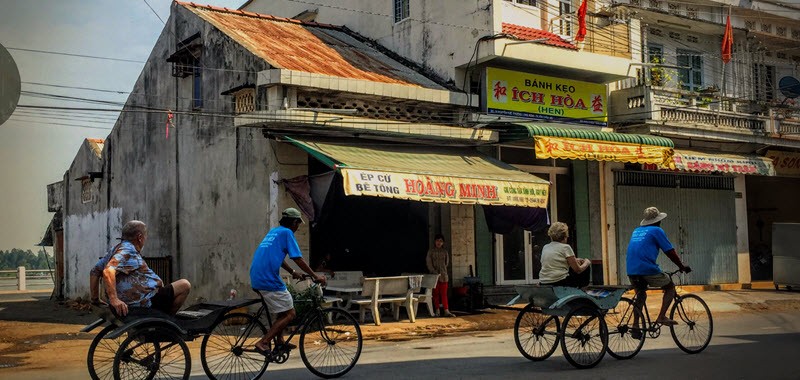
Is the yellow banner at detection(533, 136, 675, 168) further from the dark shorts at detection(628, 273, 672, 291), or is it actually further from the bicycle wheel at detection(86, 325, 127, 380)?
the bicycle wheel at detection(86, 325, 127, 380)

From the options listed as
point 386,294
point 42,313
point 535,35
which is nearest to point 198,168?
point 386,294

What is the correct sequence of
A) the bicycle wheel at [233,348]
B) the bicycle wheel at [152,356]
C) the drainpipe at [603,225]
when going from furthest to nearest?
the drainpipe at [603,225] → the bicycle wheel at [233,348] → the bicycle wheel at [152,356]

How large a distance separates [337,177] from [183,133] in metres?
6.08

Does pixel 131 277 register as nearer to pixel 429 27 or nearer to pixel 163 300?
pixel 163 300

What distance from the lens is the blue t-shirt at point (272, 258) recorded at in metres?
8.19

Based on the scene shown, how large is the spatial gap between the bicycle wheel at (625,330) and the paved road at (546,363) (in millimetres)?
156

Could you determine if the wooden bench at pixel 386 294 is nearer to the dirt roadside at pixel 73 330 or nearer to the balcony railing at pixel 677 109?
the dirt roadside at pixel 73 330

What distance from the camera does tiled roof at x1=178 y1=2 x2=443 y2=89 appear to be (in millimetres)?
16000

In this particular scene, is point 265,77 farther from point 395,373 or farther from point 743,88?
point 743,88

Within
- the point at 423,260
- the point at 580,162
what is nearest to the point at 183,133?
the point at 423,260

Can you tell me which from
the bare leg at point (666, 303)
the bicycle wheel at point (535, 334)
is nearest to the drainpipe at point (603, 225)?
the bare leg at point (666, 303)

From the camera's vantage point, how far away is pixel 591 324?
905cm

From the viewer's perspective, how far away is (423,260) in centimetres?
1703

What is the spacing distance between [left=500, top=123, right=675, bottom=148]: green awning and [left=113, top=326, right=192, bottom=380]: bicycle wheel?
10170mm
